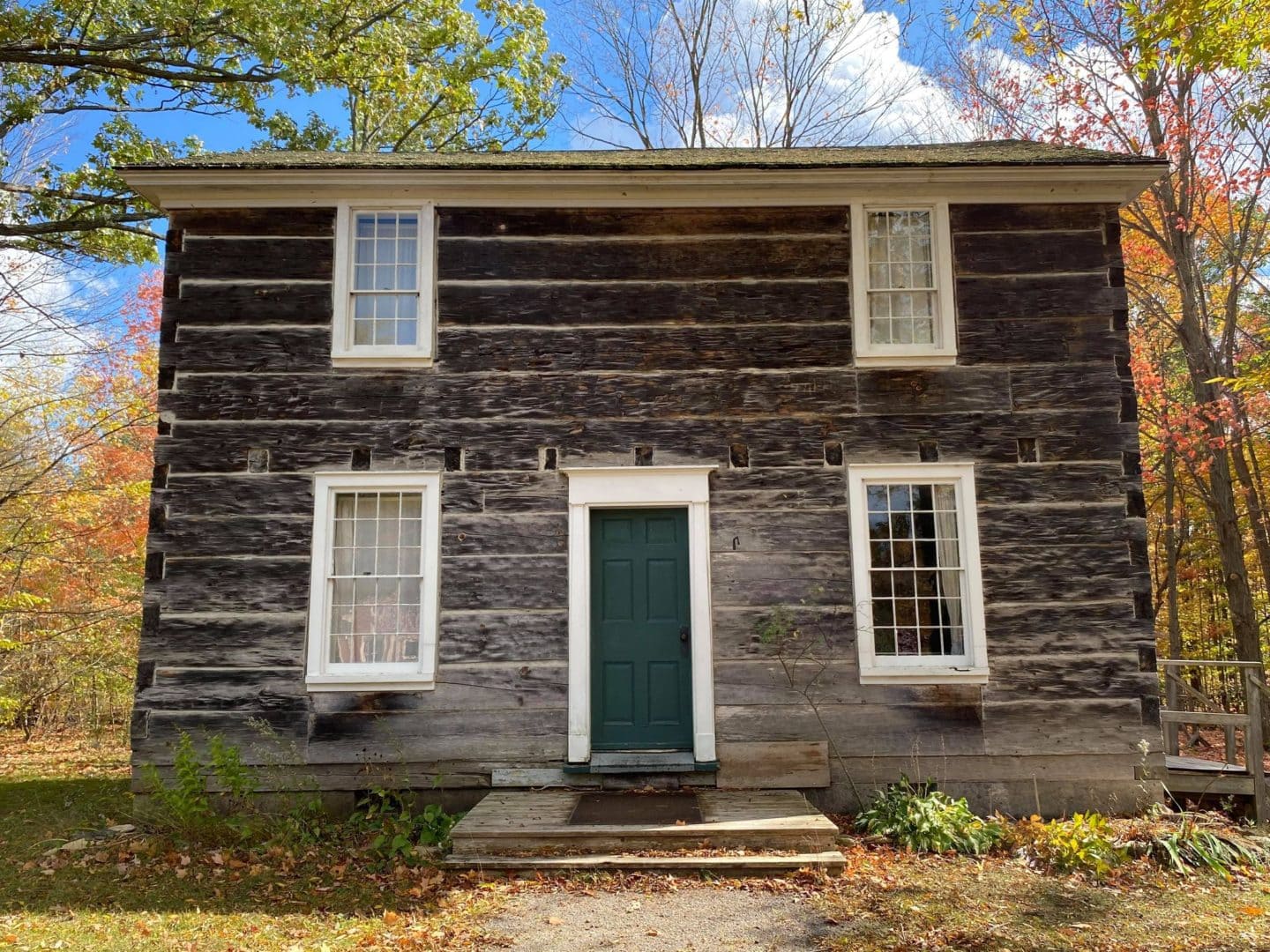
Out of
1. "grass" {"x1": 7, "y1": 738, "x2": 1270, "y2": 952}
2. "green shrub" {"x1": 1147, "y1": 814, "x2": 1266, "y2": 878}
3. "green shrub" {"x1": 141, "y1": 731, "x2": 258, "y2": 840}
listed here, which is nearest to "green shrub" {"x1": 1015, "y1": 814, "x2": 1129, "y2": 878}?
"grass" {"x1": 7, "y1": 738, "x2": 1270, "y2": 952}

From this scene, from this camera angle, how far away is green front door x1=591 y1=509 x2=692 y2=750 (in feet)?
26.4

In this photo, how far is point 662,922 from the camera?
5398mm

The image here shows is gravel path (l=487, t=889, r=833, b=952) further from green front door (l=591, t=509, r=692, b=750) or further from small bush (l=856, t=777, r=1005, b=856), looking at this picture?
green front door (l=591, t=509, r=692, b=750)

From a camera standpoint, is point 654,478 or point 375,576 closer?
point 375,576

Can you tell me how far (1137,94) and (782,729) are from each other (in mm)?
13309

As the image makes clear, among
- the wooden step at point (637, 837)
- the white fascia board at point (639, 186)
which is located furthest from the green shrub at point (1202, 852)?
the white fascia board at point (639, 186)

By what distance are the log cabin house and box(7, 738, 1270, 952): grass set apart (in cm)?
117

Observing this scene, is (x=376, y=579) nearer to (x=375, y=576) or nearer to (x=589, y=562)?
(x=375, y=576)

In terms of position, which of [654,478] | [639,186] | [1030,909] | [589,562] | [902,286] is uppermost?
[639,186]

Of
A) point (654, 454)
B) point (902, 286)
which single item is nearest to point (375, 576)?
point (654, 454)

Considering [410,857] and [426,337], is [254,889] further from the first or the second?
[426,337]

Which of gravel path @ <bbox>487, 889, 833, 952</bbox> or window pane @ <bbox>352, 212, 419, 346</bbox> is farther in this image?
window pane @ <bbox>352, 212, 419, 346</bbox>

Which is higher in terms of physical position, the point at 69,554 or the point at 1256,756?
the point at 69,554

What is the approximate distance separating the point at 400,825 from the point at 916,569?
522 centimetres
